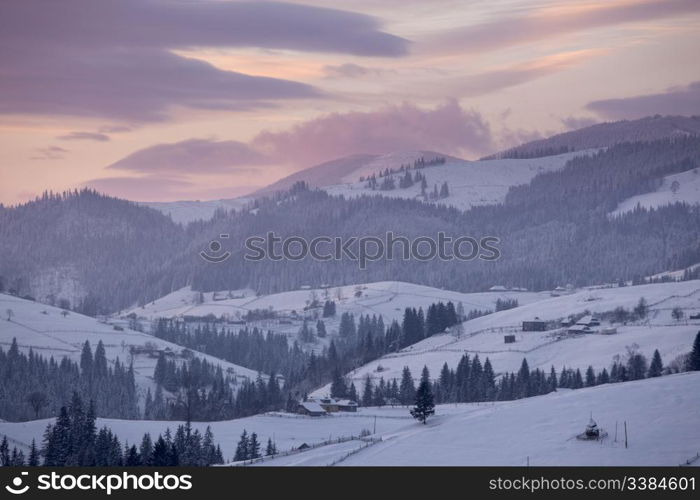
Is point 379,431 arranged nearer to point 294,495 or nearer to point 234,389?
point 294,495

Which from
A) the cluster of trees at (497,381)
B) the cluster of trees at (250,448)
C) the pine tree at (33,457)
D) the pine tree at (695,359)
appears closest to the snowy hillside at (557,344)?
the cluster of trees at (497,381)

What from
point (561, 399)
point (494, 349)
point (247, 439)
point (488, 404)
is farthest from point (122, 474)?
point (494, 349)

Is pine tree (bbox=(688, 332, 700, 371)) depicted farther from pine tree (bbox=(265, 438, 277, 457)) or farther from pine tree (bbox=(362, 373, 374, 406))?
pine tree (bbox=(265, 438, 277, 457))

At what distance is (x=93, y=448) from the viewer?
111m

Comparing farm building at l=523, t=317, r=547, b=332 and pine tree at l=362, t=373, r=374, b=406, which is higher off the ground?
farm building at l=523, t=317, r=547, b=332

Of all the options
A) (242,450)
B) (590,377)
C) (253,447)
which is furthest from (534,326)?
(242,450)

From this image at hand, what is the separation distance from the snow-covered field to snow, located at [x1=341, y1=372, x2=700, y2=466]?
0.07 m

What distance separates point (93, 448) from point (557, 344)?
7432cm

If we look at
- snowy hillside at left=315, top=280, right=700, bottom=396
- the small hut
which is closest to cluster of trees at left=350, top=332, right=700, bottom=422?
snowy hillside at left=315, top=280, right=700, bottom=396

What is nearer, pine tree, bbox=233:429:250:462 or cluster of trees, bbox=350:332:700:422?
pine tree, bbox=233:429:250:462

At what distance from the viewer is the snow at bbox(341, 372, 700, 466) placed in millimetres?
87938

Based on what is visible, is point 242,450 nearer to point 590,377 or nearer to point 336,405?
point 336,405

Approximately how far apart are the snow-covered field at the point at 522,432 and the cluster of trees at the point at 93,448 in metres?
2.74

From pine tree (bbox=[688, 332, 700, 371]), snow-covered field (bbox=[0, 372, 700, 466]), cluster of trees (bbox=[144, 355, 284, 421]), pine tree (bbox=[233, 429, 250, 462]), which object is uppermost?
pine tree (bbox=[688, 332, 700, 371])
